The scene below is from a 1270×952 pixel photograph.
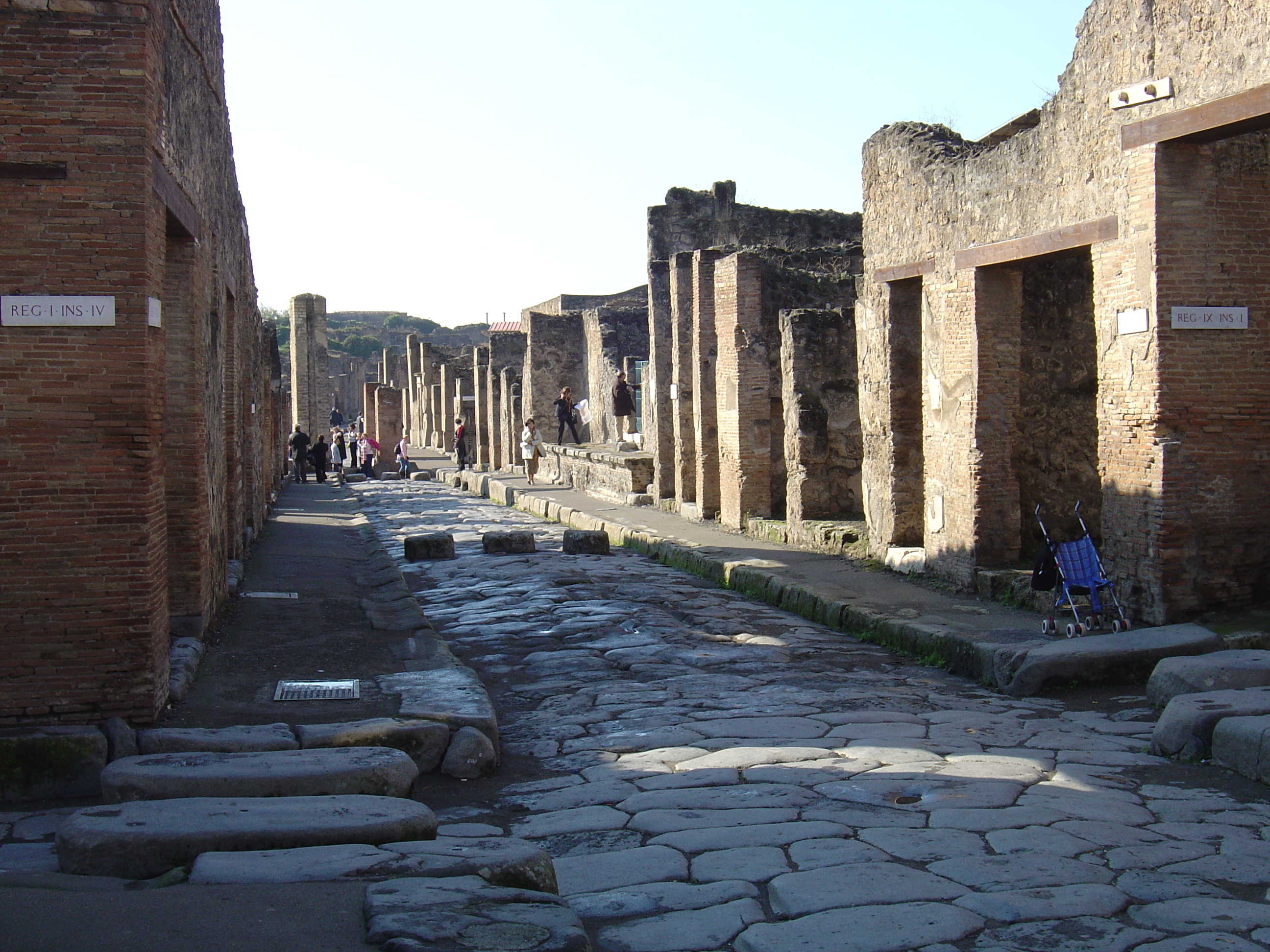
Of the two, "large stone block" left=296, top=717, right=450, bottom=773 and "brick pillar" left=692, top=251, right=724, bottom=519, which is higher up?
"brick pillar" left=692, top=251, right=724, bottom=519

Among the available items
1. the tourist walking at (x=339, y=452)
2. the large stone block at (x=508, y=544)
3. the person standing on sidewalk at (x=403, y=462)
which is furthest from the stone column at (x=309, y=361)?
the large stone block at (x=508, y=544)

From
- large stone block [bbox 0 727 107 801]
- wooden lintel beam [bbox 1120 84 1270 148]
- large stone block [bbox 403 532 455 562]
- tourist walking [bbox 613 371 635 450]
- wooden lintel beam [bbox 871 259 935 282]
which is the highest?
wooden lintel beam [bbox 1120 84 1270 148]

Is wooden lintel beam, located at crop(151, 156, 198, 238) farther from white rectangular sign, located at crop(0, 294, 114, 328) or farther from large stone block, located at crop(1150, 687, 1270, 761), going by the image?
large stone block, located at crop(1150, 687, 1270, 761)

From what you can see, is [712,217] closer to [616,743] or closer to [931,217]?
[931,217]

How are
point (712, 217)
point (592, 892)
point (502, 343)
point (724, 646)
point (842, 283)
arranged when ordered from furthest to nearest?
point (502, 343), point (712, 217), point (842, 283), point (724, 646), point (592, 892)

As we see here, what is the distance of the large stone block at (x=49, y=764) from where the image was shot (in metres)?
4.83

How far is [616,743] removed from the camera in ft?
18.7

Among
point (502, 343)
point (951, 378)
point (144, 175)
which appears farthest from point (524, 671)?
point (502, 343)

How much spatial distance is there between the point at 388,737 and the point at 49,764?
1.34 meters

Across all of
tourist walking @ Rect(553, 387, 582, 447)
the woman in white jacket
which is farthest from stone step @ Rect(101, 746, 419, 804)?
the woman in white jacket

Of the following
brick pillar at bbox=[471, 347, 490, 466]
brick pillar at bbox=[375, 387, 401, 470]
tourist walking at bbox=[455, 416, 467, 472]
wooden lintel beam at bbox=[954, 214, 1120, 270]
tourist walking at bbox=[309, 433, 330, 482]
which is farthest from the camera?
brick pillar at bbox=[375, 387, 401, 470]

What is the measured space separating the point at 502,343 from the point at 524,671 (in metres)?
24.0

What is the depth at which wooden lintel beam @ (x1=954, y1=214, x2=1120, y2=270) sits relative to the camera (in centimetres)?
779

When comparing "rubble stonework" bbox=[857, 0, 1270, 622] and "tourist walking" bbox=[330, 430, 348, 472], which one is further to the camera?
"tourist walking" bbox=[330, 430, 348, 472]
